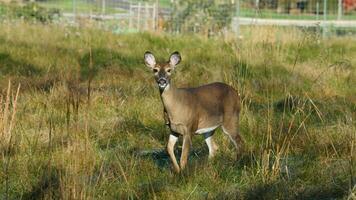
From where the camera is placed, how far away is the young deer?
A: 6.82 meters

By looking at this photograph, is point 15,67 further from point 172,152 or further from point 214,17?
point 214,17

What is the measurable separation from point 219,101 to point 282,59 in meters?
6.36

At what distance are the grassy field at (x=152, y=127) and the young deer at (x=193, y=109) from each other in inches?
7.0

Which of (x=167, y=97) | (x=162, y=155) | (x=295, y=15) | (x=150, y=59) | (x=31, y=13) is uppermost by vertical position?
(x=295, y=15)

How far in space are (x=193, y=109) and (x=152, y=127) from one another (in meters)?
1.54

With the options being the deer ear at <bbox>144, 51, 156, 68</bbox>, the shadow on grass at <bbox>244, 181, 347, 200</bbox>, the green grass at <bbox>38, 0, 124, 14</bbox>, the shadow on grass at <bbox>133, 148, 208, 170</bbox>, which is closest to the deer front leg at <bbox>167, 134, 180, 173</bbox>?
the shadow on grass at <bbox>133, 148, 208, 170</bbox>

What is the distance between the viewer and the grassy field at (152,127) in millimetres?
5852

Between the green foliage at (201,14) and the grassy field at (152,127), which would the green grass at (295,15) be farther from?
the grassy field at (152,127)

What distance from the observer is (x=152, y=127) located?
8.56m

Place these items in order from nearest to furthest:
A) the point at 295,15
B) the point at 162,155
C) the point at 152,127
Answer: the point at 162,155 < the point at 152,127 < the point at 295,15

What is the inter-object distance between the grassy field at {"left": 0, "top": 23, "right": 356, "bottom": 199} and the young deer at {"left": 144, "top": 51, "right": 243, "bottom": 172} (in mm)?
179

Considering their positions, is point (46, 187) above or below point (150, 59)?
below

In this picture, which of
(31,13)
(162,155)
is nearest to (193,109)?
(162,155)

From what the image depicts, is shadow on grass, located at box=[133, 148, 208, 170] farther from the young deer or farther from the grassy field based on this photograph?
the young deer
